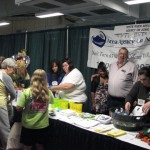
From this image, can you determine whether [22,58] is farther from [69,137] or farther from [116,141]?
[116,141]

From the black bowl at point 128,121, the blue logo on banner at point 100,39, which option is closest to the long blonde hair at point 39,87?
the black bowl at point 128,121

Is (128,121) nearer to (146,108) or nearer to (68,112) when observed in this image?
(146,108)

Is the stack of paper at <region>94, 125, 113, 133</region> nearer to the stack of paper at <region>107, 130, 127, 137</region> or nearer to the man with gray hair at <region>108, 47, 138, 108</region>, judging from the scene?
the stack of paper at <region>107, 130, 127, 137</region>

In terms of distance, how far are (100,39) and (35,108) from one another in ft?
7.22

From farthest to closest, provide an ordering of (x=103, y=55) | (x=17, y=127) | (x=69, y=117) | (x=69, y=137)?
(x=103, y=55) → (x=17, y=127) → (x=69, y=117) → (x=69, y=137)

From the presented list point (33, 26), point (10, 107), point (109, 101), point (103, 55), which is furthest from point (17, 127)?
point (33, 26)

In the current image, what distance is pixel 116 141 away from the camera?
87.7 inches

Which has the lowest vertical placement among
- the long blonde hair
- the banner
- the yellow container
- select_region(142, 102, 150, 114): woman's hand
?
the yellow container

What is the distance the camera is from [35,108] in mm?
2766

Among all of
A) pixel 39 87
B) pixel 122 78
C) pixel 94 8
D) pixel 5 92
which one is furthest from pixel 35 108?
pixel 94 8

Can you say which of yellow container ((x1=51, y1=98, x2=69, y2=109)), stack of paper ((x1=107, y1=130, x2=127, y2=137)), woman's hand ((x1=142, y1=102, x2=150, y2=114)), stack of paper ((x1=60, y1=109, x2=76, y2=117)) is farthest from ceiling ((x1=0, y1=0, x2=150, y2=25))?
stack of paper ((x1=107, y1=130, x2=127, y2=137))

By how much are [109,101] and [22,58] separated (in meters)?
2.27

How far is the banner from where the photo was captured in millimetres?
3895

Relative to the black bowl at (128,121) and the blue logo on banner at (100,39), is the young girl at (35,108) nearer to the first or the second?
the black bowl at (128,121)
